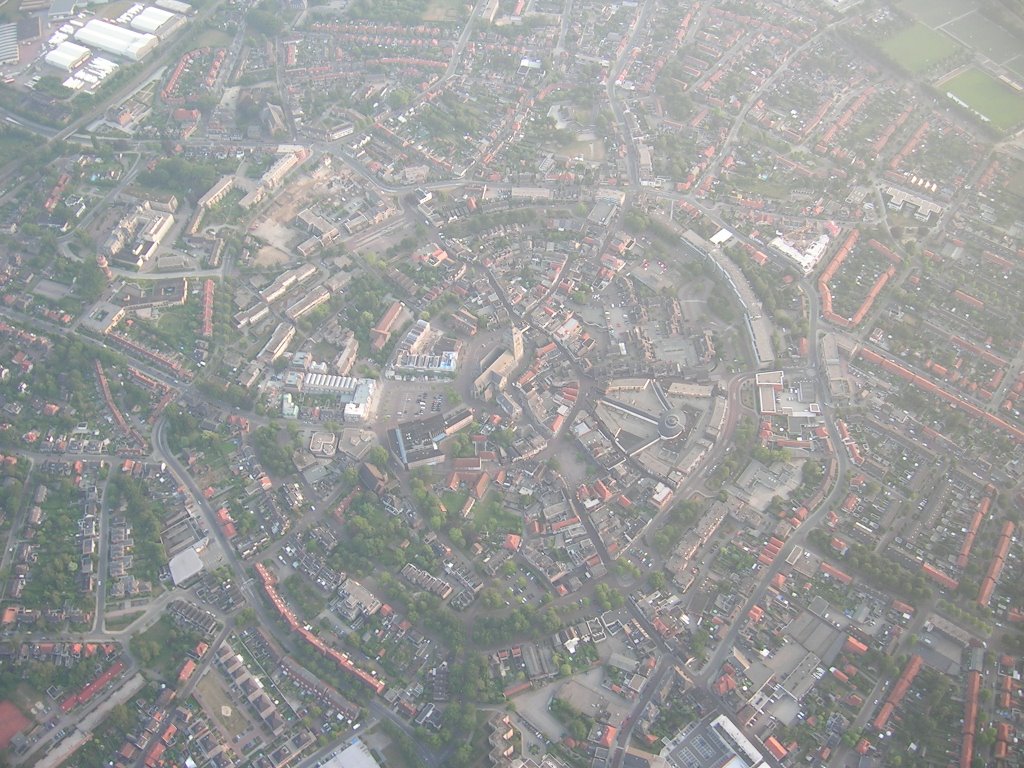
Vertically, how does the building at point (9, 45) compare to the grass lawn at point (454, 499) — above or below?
above

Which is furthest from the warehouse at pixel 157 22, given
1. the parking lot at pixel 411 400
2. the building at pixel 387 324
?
the parking lot at pixel 411 400

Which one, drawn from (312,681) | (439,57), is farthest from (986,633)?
(439,57)

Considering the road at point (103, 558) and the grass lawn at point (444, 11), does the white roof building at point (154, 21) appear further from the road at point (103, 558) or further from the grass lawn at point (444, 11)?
the road at point (103, 558)

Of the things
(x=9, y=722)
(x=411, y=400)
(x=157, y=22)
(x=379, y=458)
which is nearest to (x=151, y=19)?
(x=157, y=22)

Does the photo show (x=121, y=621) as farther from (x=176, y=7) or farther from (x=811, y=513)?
(x=176, y=7)

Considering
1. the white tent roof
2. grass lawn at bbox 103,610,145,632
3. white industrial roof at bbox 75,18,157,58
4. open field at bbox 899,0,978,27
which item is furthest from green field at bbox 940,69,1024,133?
the white tent roof

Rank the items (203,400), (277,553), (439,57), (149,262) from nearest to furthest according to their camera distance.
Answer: (277,553) → (203,400) → (149,262) → (439,57)

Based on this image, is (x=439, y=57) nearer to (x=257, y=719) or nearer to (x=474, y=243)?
(x=474, y=243)

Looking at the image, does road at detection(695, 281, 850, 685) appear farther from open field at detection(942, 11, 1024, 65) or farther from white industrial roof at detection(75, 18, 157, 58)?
white industrial roof at detection(75, 18, 157, 58)
